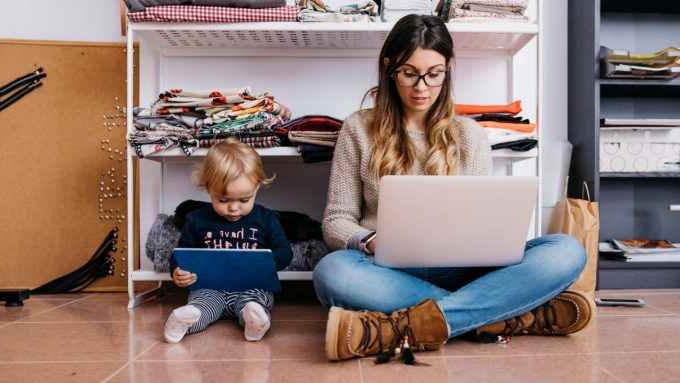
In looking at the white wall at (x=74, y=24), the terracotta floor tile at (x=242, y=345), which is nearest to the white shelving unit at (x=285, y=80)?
the white wall at (x=74, y=24)

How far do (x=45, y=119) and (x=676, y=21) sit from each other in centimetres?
252

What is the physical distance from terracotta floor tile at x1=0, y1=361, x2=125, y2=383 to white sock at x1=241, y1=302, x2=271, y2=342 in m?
0.29

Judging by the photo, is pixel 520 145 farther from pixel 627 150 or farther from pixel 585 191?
pixel 627 150

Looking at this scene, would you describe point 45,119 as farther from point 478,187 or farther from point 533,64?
point 533,64

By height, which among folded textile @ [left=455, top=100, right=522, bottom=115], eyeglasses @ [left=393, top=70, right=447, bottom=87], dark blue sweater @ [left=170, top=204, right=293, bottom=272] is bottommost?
dark blue sweater @ [left=170, top=204, right=293, bottom=272]

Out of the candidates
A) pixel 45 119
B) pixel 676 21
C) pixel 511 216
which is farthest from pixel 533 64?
pixel 45 119

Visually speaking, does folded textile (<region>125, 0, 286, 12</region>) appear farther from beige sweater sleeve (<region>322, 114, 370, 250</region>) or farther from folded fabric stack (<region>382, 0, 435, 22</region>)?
beige sweater sleeve (<region>322, 114, 370, 250</region>)

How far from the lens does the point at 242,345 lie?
1.25m

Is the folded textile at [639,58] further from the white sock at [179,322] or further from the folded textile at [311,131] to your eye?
the white sock at [179,322]

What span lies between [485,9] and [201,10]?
88cm

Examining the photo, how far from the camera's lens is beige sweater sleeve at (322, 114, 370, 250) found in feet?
4.61

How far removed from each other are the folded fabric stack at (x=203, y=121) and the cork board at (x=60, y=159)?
39 centimetres

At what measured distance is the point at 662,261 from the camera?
2.01 m

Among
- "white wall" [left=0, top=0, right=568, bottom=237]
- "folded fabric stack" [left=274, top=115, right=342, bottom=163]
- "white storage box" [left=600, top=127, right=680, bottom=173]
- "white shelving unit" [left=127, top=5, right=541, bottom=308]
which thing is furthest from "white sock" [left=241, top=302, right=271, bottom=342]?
"white storage box" [left=600, top=127, right=680, bottom=173]
